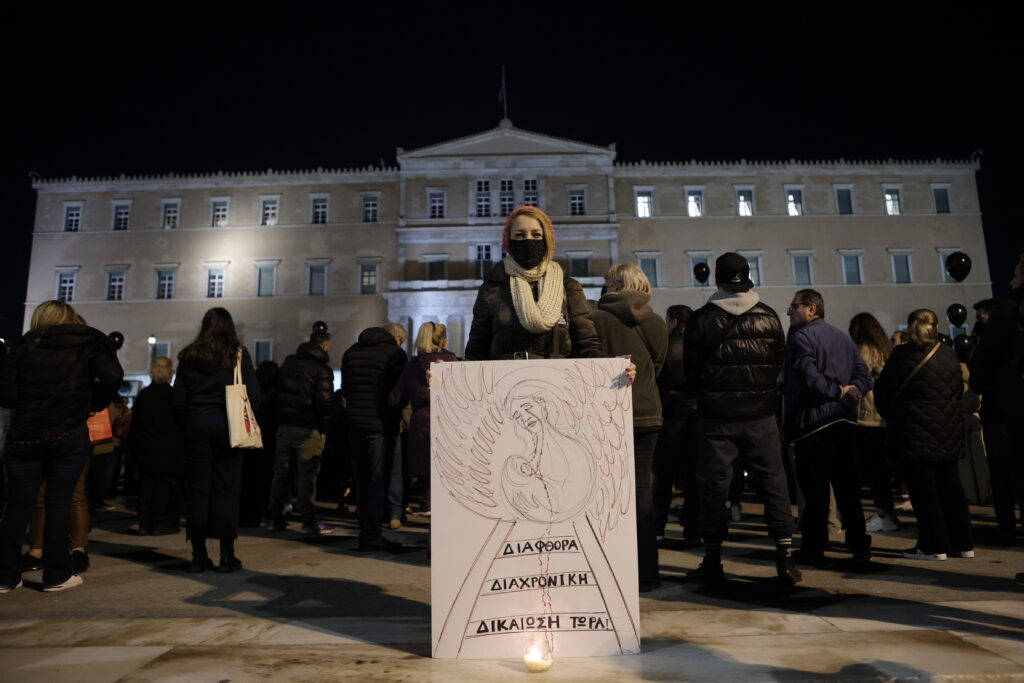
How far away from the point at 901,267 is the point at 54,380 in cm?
4256

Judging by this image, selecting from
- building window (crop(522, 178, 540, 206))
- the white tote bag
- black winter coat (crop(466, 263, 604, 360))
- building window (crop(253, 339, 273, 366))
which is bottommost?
the white tote bag

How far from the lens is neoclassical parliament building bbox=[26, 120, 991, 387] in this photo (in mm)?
38375

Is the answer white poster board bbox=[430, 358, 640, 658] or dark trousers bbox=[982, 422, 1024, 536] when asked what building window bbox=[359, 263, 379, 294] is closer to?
dark trousers bbox=[982, 422, 1024, 536]

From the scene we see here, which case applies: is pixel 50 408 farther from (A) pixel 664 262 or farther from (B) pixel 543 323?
(A) pixel 664 262

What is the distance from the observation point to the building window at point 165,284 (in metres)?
39.2

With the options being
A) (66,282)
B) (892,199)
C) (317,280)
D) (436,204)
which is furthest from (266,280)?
(892,199)

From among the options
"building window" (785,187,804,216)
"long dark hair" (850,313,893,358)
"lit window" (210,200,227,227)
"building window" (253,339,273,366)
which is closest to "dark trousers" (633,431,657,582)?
"long dark hair" (850,313,893,358)

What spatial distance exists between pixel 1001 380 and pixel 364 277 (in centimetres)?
3670

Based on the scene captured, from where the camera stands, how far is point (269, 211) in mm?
40094

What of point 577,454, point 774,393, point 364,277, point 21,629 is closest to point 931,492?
point 774,393

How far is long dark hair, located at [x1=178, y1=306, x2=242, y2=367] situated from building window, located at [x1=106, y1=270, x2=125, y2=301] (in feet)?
130

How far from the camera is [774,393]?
420 centimetres

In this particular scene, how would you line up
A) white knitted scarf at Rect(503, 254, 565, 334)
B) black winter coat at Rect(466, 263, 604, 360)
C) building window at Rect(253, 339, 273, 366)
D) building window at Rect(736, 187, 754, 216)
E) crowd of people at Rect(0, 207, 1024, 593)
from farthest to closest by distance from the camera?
building window at Rect(736, 187, 754, 216) < building window at Rect(253, 339, 273, 366) < crowd of people at Rect(0, 207, 1024, 593) < black winter coat at Rect(466, 263, 604, 360) < white knitted scarf at Rect(503, 254, 565, 334)

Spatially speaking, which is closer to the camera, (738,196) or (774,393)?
(774,393)
